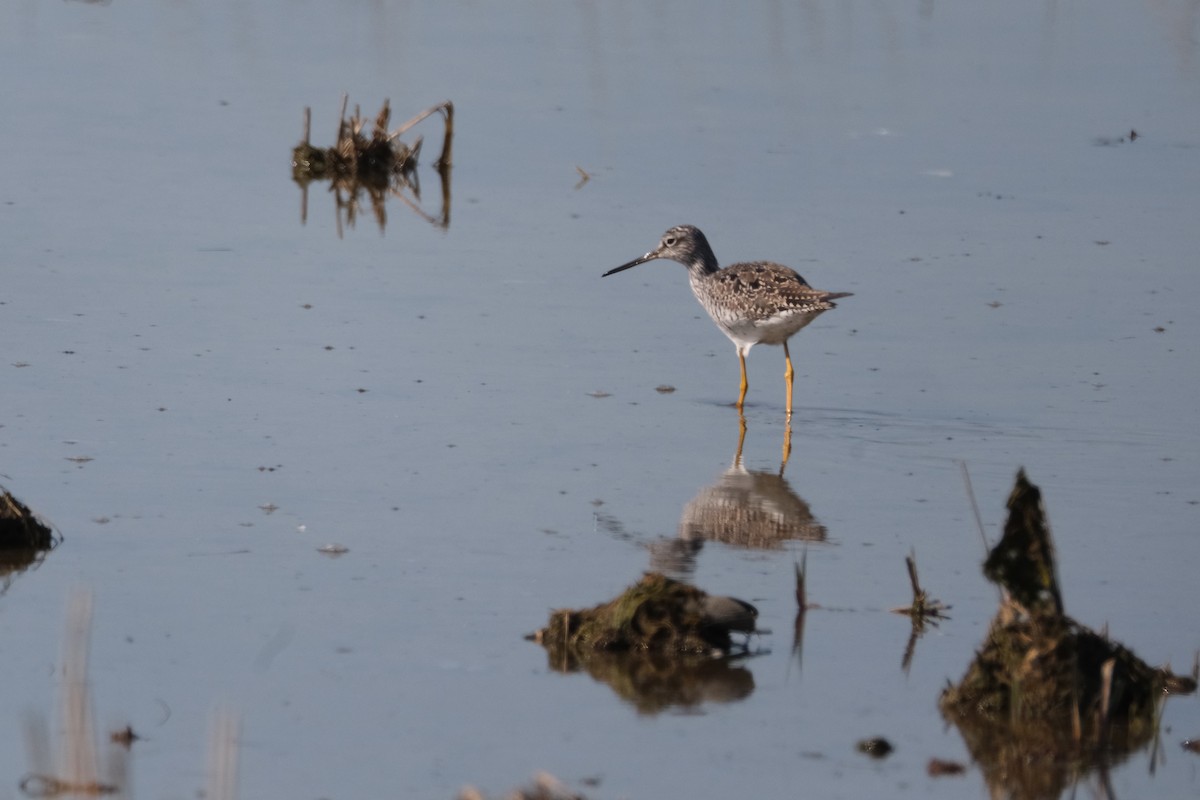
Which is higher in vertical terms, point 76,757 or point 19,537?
point 19,537

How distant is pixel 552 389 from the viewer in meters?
10.2

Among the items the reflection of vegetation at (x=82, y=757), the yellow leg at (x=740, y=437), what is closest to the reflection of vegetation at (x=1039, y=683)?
the reflection of vegetation at (x=82, y=757)

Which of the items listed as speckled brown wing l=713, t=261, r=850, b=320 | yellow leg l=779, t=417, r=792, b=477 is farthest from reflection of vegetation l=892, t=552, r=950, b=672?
speckled brown wing l=713, t=261, r=850, b=320

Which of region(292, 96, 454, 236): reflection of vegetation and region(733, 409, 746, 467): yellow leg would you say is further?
region(292, 96, 454, 236): reflection of vegetation

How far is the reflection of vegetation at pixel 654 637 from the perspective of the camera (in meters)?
6.42

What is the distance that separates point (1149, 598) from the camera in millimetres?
7387

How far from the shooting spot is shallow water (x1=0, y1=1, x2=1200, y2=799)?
20.1 ft

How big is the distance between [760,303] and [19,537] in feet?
14.8

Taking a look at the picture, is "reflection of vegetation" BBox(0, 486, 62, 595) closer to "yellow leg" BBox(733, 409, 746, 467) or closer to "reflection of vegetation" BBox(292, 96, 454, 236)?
"yellow leg" BBox(733, 409, 746, 467)

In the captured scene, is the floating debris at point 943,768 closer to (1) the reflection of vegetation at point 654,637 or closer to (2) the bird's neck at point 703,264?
(1) the reflection of vegetation at point 654,637

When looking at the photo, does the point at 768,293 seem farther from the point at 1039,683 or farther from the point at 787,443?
the point at 1039,683

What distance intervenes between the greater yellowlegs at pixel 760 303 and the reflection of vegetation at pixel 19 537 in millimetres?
4182

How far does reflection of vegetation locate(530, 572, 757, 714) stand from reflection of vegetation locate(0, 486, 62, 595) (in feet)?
6.68

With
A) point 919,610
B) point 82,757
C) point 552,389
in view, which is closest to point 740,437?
point 552,389
